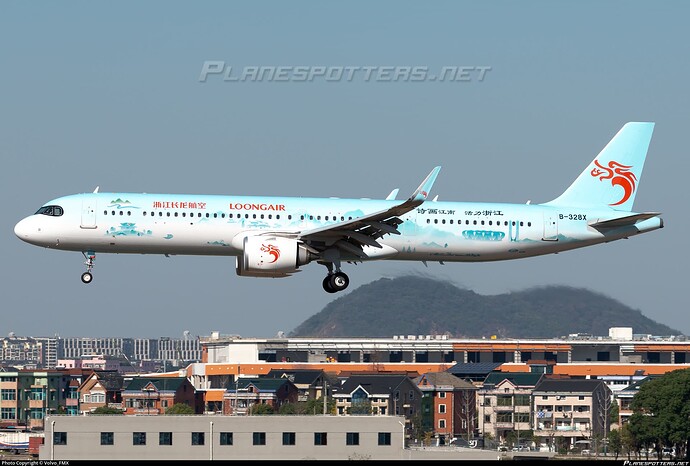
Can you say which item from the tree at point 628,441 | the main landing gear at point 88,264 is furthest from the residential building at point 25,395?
the main landing gear at point 88,264

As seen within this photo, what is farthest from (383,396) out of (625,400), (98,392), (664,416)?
(98,392)

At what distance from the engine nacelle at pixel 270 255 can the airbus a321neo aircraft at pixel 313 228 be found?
43 mm

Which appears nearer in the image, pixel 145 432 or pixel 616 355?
pixel 145 432

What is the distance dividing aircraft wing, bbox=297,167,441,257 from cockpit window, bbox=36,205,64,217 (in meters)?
10.6

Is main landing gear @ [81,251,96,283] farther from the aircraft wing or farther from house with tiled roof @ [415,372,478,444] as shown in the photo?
house with tiled roof @ [415,372,478,444]

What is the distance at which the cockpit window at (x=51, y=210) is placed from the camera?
187ft

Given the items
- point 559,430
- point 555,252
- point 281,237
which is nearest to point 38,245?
point 281,237

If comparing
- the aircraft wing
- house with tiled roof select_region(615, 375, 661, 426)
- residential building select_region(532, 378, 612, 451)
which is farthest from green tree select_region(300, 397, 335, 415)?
the aircraft wing

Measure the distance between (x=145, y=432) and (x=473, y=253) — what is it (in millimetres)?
17987

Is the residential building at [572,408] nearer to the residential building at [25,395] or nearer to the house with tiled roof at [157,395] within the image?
the house with tiled roof at [157,395]

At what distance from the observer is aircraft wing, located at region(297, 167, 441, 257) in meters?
54.3

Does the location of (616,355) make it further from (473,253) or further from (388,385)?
(473,253)

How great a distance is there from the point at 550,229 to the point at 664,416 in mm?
48177

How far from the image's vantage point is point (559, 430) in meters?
120
